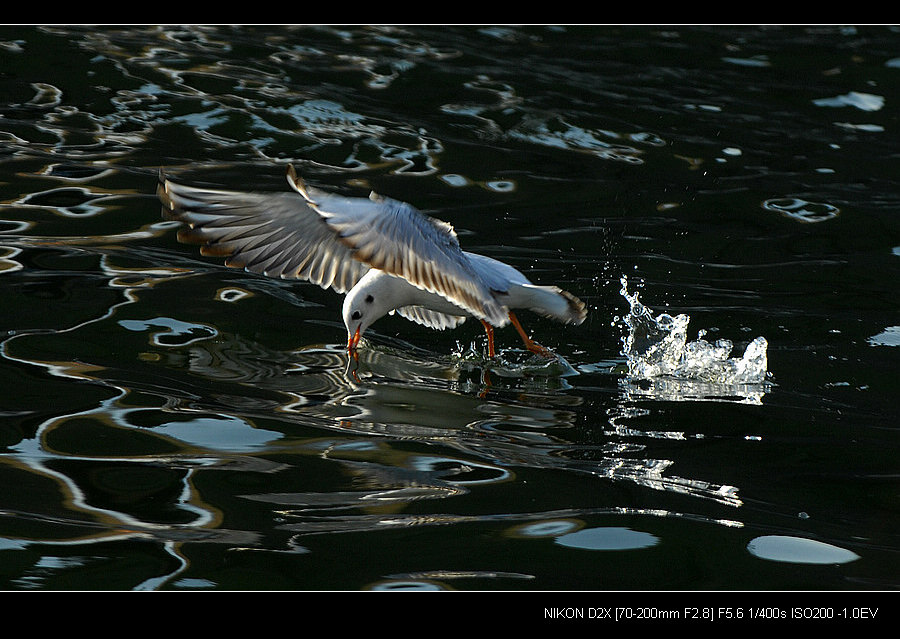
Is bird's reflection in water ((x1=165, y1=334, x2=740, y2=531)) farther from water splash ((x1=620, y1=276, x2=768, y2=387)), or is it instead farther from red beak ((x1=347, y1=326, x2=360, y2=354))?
water splash ((x1=620, y1=276, x2=768, y2=387))

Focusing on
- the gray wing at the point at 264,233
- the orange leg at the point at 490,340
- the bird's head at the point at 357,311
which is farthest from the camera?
the orange leg at the point at 490,340

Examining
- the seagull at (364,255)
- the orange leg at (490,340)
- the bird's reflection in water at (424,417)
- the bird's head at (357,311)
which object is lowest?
the bird's reflection in water at (424,417)

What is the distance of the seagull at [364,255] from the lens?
6316 millimetres

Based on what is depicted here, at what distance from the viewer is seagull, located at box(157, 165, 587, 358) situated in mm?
6316

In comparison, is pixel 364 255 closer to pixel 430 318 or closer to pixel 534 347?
pixel 534 347

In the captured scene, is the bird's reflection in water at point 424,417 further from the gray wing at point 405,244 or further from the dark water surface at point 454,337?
the gray wing at point 405,244

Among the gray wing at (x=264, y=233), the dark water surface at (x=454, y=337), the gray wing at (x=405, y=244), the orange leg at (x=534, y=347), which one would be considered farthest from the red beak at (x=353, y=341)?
the orange leg at (x=534, y=347)

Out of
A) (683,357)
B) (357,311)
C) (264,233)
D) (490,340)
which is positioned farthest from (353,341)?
(683,357)

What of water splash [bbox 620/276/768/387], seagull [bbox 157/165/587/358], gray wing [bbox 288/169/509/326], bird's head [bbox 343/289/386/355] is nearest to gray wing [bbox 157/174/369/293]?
seagull [bbox 157/165/587/358]

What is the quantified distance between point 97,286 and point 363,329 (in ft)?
6.48

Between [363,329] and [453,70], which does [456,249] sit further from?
[453,70]

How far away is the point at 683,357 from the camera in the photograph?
23.3 ft

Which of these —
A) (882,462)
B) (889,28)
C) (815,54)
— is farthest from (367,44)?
(882,462)

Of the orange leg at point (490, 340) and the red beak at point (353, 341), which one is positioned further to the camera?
the orange leg at point (490, 340)
